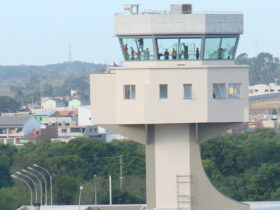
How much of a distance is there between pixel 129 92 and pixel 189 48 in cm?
223

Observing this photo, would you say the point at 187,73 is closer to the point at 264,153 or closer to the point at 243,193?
the point at 243,193

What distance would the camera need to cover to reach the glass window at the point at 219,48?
32.4 metres

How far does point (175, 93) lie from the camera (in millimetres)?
31594

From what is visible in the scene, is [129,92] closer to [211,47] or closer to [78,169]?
[211,47]

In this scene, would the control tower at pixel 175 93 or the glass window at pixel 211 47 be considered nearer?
the control tower at pixel 175 93

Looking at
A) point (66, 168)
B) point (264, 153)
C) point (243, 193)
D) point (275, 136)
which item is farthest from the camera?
point (275, 136)

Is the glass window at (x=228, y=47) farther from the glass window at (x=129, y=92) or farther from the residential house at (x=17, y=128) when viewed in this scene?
the residential house at (x=17, y=128)

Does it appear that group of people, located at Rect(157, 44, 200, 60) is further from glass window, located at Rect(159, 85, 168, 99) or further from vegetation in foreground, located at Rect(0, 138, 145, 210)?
vegetation in foreground, located at Rect(0, 138, 145, 210)

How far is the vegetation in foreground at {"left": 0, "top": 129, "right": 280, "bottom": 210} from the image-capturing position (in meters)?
78.9

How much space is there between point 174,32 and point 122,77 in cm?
205

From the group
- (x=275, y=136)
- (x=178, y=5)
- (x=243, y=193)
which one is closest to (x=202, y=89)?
(x=178, y=5)

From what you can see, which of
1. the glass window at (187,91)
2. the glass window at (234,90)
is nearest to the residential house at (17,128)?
the glass window at (234,90)

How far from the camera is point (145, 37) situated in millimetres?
32188

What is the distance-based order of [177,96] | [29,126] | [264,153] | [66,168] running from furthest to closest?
[29,126] → [264,153] → [66,168] → [177,96]
